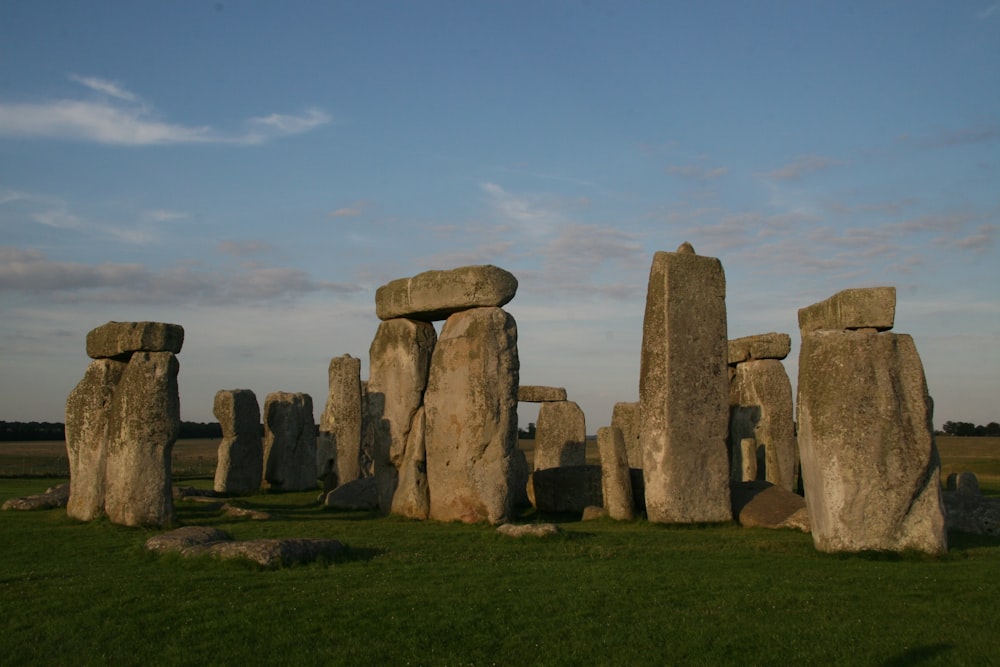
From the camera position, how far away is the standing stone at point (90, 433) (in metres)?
13.3

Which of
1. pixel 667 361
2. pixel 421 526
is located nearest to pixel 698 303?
pixel 667 361

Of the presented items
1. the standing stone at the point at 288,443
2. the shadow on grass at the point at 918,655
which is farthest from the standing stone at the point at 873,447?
the standing stone at the point at 288,443

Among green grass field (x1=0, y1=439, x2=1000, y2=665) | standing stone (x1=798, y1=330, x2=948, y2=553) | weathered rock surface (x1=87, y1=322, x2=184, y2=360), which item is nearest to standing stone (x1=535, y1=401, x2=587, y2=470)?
weathered rock surface (x1=87, y1=322, x2=184, y2=360)

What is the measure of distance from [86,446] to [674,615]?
31.7 feet

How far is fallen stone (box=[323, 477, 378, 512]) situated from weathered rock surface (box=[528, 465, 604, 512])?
3.01 metres

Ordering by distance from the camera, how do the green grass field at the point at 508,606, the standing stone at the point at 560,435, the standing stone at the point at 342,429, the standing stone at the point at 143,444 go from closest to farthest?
the green grass field at the point at 508,606 < the standing stone at the point at 143,444 < the standing stone at the point at 342,429 < the standing stone at the point at 560,435

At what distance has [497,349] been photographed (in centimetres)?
1471

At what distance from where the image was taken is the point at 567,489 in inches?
658

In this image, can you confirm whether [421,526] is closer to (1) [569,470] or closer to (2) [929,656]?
(1) [569,470]

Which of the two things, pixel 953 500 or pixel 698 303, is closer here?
pixel 953 500

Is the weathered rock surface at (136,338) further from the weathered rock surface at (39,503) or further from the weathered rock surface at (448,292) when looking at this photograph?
the weathered rock surface at (448,292)

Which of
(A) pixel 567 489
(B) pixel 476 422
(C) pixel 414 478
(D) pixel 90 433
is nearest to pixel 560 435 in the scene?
(A) pixel 567 489

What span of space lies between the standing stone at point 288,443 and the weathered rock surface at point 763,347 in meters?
10.9

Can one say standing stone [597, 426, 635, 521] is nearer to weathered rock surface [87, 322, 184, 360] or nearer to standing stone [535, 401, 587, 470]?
weathered rock surface [87, 322, 184, 360]
